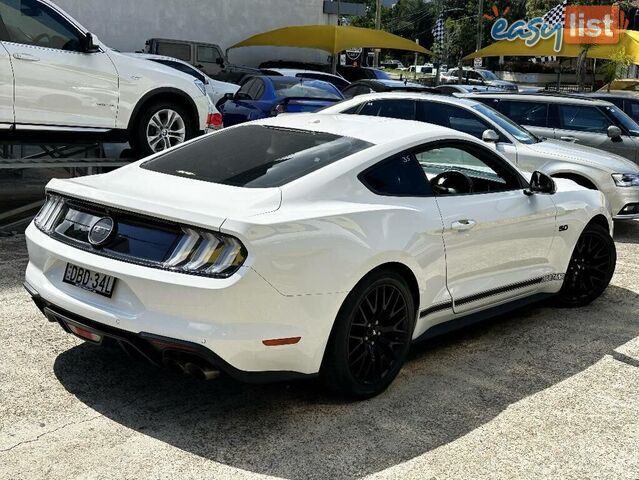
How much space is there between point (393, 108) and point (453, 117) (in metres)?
0.72

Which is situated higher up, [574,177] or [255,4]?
[255,4]

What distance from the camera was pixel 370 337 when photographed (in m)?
4.21

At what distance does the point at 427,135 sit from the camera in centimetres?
488

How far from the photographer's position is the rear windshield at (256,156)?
14.0ft

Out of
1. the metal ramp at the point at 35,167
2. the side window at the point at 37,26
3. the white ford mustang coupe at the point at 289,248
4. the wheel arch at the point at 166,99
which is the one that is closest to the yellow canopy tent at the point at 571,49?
the metal ramp at the point at 35,167

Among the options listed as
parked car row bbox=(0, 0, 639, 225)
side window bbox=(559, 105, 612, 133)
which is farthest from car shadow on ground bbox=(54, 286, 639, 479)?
side window bbox=(559, 105, 612, 133)

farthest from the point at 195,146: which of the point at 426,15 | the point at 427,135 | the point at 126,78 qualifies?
the point at 426,15

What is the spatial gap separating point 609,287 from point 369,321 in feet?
12.3

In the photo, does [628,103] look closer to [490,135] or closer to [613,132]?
[613,132]

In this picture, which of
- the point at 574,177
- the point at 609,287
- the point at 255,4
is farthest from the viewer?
the point at 255,4

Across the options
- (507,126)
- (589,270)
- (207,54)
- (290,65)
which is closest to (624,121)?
Answer: (507,126)

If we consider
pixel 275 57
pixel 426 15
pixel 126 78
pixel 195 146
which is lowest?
pixel 195 146

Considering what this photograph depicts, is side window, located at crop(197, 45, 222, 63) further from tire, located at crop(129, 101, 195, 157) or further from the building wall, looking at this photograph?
tire, located at crop(129, 101, 195, 157)

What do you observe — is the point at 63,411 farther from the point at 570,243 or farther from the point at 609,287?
the point at 609,287
